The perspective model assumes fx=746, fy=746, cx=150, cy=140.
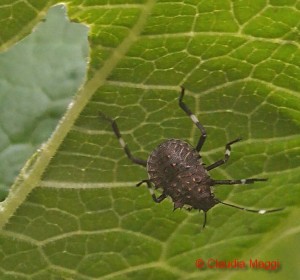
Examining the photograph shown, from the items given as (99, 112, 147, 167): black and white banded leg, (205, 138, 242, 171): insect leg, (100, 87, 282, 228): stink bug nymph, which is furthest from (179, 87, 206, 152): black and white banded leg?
(99, 112, 147, 167): black and white banded leg

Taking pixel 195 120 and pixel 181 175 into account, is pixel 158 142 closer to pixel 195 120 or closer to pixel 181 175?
pixel 195 120

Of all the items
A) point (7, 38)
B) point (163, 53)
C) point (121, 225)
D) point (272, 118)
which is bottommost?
point (121, 225)

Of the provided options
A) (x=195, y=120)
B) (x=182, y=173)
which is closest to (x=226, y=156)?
(x=195, y=120)

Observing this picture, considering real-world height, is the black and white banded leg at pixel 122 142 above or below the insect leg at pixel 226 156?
above

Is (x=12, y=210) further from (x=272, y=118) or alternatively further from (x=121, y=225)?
(x=272, y=118)

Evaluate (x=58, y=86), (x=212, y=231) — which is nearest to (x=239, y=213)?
(x=212, y=231)

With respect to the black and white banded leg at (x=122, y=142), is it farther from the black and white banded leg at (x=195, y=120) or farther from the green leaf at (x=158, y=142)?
the black and white banded leg at (x=195, y=120)

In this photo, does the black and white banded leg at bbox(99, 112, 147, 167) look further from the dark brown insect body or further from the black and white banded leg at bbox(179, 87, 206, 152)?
the black and white banded leg at bbox(179, 87, 206, 152)

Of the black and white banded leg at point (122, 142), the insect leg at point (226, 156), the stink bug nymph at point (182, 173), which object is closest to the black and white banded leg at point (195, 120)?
the stink bug nymph at point (182, 173)
